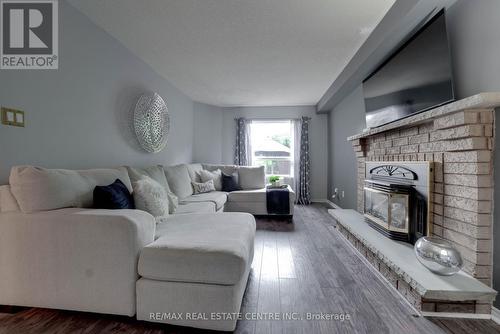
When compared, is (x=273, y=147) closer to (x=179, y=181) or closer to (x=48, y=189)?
(x=179, y=181)

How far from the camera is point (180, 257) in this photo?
4.28 feet

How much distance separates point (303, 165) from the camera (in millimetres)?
5438

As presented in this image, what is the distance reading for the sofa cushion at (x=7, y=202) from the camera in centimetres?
142

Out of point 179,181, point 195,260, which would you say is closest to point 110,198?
point 195,260

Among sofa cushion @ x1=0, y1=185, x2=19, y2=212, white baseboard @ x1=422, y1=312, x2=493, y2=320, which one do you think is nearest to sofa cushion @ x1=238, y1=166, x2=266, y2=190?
white baseboard @ x1=422, y1=312, x2=493, y2=320

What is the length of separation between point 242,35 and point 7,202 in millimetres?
2358

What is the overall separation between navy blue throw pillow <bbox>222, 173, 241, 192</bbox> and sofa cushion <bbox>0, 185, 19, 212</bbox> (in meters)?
3.12

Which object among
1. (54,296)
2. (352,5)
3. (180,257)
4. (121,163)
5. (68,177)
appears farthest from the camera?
(121,163)

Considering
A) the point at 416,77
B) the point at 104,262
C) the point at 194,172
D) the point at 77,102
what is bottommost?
the point at 104,262

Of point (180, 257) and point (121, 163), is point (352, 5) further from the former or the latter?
point (121, 163)

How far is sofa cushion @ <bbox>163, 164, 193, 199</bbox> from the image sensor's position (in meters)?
3.23

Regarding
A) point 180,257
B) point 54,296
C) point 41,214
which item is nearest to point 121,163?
point 41,214

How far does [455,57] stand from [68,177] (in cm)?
292

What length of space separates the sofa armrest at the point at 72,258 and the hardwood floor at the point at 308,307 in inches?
3.7
